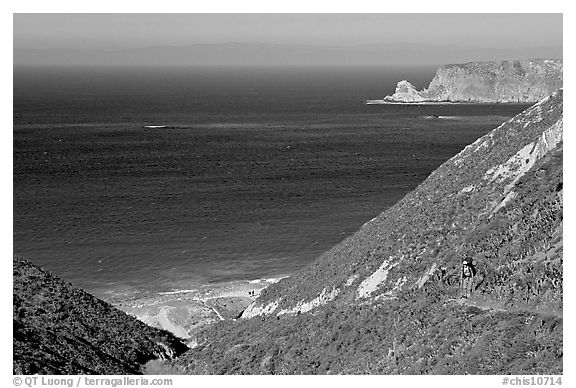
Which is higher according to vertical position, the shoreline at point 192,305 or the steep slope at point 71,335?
the steep slope at point 71,335

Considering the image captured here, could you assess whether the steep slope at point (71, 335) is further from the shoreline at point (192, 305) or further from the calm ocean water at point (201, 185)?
the calm ocean water at point (201, 185)

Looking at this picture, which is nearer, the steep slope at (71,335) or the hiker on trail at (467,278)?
the steep slope at (71,335)

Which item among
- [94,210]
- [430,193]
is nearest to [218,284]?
[430,193]
